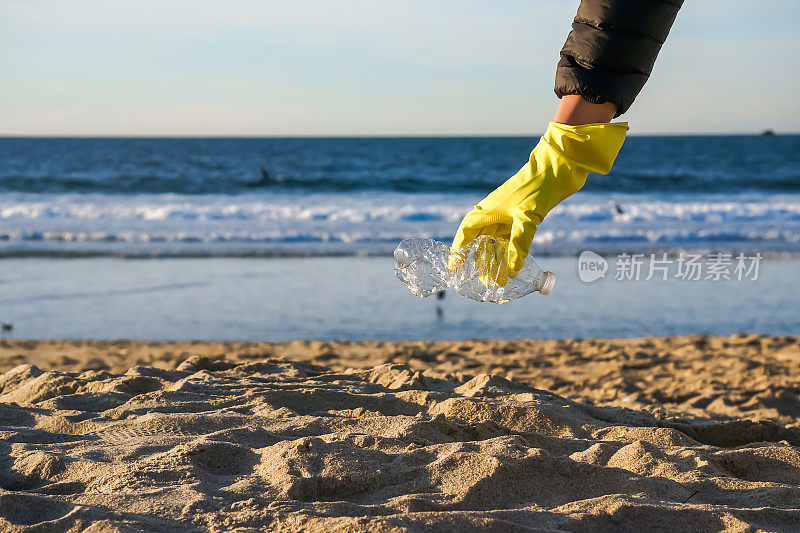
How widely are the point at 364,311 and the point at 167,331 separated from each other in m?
1.81

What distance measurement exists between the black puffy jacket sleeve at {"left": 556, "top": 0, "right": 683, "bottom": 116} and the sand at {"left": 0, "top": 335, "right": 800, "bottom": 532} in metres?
1.13

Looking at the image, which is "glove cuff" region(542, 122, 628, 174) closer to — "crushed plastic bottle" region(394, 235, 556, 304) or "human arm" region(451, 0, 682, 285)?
"human arm" region(451, 0, 682, 285)

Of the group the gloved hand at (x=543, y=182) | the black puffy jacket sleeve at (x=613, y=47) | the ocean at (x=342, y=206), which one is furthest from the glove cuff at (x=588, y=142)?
the ocean at (x=342, y=206)

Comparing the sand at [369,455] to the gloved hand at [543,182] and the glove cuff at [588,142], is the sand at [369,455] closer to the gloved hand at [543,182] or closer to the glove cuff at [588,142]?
the gloved hand at [543,182]

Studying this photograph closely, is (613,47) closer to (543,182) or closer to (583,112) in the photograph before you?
(583,112)

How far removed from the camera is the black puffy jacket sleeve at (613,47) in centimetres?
168

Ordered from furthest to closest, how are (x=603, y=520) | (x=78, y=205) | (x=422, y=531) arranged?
(x=78, y=205) → (x=603, y=520) → (x=422, y=531)

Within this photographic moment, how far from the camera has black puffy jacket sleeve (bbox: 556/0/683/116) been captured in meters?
1.68

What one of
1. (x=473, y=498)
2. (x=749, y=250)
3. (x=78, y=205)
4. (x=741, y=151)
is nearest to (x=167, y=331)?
(x=473, y=498)

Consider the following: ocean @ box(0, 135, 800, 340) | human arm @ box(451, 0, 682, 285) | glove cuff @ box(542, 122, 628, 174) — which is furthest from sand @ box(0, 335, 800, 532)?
ocean @ box(0, 135, 800, 340)

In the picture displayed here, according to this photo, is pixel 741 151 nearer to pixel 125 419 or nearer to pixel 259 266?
pixel 259 266

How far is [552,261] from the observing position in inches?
376

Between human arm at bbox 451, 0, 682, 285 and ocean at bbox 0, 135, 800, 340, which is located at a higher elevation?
human arm at bbox 451, 0, 682, 285

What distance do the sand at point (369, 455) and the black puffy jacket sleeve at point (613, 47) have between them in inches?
44.5
